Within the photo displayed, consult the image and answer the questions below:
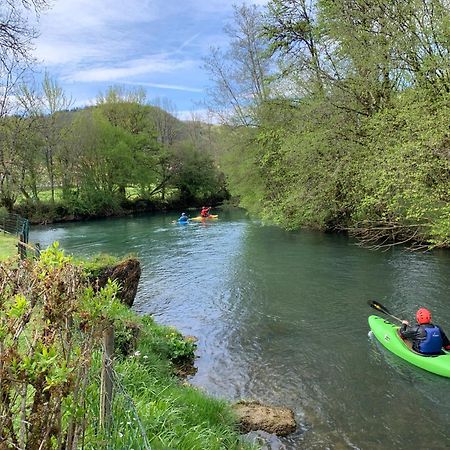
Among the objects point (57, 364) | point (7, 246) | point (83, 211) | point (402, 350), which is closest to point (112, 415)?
point (57, 364)

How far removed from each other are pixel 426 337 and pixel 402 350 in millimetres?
529

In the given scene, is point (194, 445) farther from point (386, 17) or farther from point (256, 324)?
point (386, 17)

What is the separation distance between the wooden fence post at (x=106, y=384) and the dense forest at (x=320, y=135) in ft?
33.0

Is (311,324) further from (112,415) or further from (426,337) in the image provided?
(112,415)

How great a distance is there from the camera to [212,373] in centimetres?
727

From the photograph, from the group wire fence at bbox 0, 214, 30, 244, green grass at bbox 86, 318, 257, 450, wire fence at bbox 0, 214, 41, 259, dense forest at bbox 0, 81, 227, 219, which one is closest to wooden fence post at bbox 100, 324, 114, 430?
green grass at bbox 86, 318, 257, 450

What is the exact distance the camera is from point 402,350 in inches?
305

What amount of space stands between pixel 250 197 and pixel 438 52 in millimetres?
13183

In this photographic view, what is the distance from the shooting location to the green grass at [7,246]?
10.4 metres

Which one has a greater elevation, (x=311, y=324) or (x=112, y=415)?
(x=112, y=415)

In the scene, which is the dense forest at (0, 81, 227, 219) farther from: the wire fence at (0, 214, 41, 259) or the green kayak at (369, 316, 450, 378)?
the green kayak at (369, 316, 450, 378)

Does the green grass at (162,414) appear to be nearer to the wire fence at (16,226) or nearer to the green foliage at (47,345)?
the green foliage at (47,345)

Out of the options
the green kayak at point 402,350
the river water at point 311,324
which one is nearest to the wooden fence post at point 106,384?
the river water at point 311,324

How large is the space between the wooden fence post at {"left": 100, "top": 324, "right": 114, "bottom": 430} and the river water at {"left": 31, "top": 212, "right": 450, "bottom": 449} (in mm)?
3352
